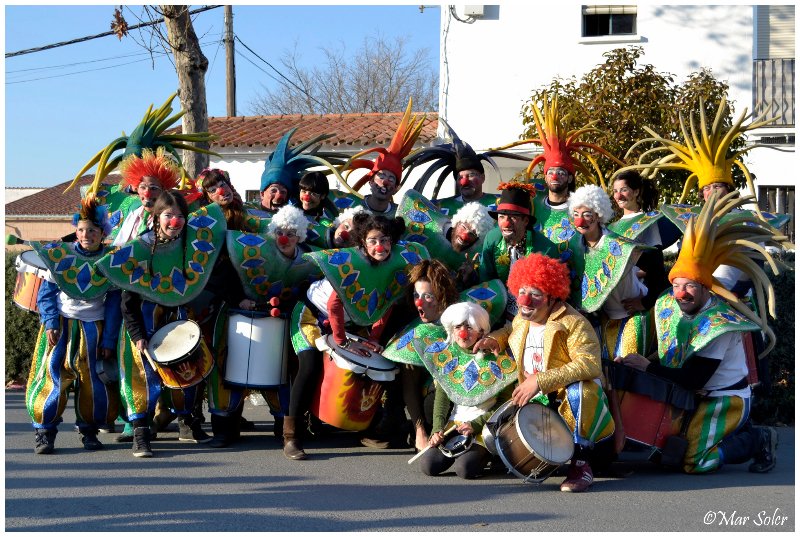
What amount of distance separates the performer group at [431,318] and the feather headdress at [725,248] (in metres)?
0.01

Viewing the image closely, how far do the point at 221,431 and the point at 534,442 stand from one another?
8.56ft

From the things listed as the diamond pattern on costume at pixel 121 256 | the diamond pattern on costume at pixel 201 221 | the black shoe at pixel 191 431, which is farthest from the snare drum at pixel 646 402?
the diamond pattern on costume at pixel 121 256

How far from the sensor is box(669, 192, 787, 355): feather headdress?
666cm

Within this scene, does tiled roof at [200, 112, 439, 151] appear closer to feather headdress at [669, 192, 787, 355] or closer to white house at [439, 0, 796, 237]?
white house at [439, 0, 796, 237]

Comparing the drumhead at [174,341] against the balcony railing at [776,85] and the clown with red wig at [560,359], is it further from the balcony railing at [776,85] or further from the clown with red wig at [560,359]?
the balcony railing at [776,85]

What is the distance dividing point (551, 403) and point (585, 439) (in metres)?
0.31

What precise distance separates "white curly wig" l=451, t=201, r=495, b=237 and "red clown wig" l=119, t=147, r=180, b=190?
6.79 feet

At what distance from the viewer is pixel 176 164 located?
830cm

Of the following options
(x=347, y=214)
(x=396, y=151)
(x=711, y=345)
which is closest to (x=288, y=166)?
(x=396, y=151)

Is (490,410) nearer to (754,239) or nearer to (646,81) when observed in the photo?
(754,239)

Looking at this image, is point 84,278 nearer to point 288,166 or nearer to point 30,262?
point 30,262

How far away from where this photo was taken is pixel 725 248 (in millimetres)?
6797

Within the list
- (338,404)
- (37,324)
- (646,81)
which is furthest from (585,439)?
(37,324)

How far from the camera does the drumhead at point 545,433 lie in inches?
234
